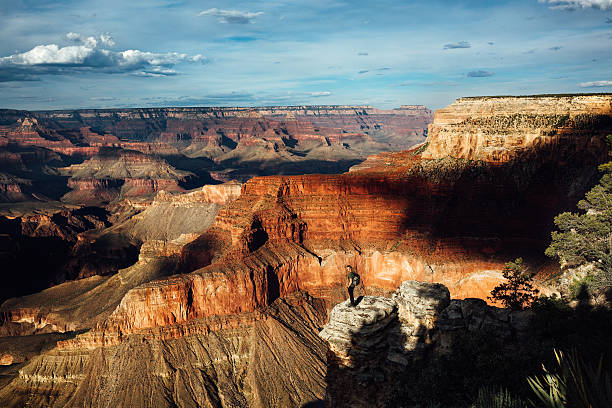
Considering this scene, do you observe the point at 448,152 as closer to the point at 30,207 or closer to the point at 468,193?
the point at 468,193

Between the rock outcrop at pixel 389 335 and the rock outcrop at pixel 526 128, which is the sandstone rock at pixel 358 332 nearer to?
the rock outcrop at pixel 389 335

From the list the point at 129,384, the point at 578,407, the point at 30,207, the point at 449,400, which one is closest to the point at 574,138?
the point at 449,400

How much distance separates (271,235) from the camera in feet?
193

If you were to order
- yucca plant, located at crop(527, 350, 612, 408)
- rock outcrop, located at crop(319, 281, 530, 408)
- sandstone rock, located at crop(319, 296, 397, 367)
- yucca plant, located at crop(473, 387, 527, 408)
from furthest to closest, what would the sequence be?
1. sandstone rock, located at crop(319, 296, 397, 367)
2. rock outcrop, located at crop(319, 281, 530, 408)
3. yucca plant, located at crop(473, 387, 527, 408)
4. yucca plant, located at crop(527, 350, 612, 408)

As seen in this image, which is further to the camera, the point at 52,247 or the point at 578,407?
the point at 52,247

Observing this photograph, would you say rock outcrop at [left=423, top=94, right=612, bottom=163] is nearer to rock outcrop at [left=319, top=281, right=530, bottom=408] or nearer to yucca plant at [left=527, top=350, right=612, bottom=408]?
rock outcrop at [left=319, top=281, right=530, bottom=408]

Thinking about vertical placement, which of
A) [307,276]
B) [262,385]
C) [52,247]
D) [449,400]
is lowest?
[52,247]

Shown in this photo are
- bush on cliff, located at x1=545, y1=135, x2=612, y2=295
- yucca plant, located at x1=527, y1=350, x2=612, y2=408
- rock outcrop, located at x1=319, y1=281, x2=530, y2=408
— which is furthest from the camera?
bush on cliff, located at x1=545, y1=135, x2=612, y2=295

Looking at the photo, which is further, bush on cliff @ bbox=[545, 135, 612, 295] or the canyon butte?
the canyon butte

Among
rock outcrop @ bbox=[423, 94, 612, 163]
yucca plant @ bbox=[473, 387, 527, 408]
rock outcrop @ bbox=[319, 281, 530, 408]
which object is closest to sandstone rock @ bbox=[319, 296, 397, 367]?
rock outcrop @ bbox=[319, 281, 530, 408]

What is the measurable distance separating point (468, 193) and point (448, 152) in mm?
10067

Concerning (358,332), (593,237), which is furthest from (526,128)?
(358,332)

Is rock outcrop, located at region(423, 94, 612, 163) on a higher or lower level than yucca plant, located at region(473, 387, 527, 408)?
higher

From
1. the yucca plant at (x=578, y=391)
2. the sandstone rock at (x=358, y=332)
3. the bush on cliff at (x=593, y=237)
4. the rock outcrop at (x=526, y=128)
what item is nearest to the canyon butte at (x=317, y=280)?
the sandstone rock at (x=358, y=332)
